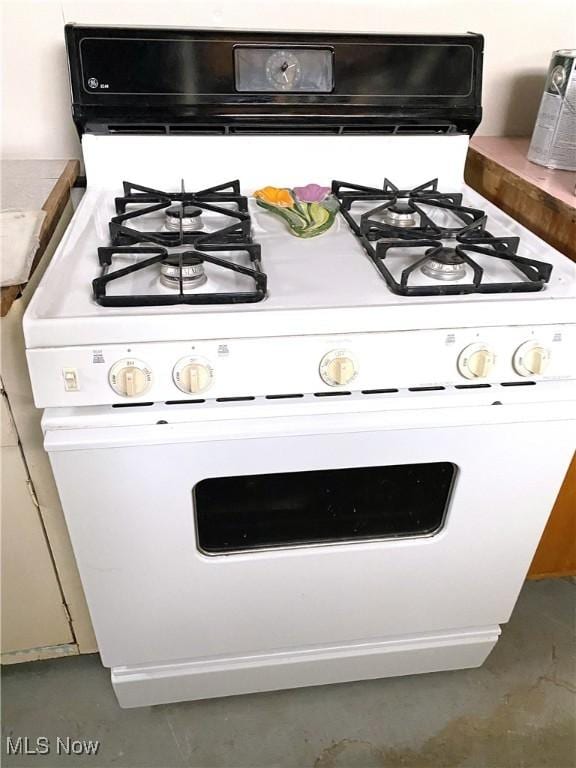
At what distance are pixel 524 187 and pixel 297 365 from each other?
0.59 metres

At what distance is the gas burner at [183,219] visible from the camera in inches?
38.6

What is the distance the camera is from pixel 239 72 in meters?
1.06

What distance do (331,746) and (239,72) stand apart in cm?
121

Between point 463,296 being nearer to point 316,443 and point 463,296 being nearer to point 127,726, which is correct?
point 316,443

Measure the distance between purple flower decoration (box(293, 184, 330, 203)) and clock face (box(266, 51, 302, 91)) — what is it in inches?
6.9

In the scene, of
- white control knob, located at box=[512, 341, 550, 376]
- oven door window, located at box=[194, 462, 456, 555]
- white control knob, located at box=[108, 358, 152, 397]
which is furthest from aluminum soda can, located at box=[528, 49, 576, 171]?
white control knob, located at box=[108, 358, 152, 397]

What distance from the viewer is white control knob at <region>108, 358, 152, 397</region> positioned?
75 cm

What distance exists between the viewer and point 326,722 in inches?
46.9

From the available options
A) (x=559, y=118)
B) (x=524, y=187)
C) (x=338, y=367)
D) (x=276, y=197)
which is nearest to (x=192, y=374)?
(x=338, y=367)

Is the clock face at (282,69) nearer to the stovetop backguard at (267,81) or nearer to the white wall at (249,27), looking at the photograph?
the stovetop backguard at (267,81)

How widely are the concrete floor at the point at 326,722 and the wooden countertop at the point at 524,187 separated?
861 millimetres

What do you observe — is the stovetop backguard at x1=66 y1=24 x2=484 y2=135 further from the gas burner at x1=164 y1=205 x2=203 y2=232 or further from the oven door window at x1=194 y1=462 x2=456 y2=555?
the oven door window at x1=194 y1=462 x2=456 y2=555

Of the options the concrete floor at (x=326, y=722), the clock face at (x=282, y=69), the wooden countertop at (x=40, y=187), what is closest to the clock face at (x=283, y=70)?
the clock face at (x=282, y=69)

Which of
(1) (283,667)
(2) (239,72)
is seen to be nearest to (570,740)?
(1) (283,667)
